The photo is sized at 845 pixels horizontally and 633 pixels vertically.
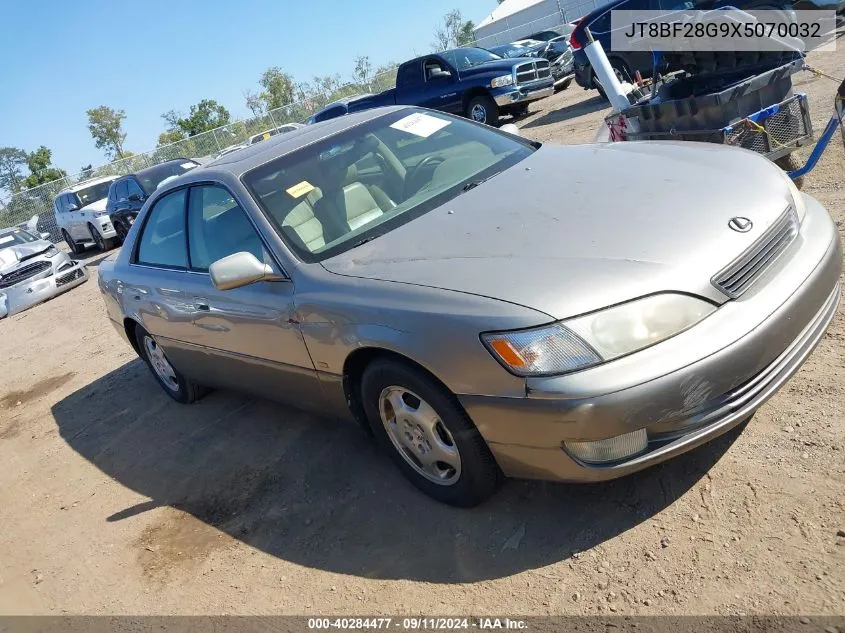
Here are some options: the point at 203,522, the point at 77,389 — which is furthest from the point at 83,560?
the point at 77,389

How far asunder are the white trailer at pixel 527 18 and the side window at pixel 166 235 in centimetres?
2803

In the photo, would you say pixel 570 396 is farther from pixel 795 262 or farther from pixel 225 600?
pixel 225 600

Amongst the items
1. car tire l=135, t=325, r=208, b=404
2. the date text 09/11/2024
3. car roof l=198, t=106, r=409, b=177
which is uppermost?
car roof l=198, t=106, r=409, b=177

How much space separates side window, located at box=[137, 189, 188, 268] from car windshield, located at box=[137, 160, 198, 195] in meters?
10.5

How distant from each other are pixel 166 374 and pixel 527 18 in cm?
4793

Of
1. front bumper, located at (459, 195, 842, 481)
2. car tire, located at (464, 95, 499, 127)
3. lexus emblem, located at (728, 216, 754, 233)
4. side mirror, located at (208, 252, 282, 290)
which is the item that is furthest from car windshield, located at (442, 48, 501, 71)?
front bumper, located at (459, 195, 842, 481)

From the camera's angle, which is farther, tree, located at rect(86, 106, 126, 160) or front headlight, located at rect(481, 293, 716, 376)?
tree, located at rect(86, 106, 126, 160)

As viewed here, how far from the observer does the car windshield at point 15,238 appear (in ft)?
45.3

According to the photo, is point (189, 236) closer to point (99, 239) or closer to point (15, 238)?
point (15, 238)

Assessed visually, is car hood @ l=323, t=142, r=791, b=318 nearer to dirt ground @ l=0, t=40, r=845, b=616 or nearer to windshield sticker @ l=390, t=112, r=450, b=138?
dirt ground @ l=0, t=40, r=845, b=616

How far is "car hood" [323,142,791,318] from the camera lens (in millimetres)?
2467

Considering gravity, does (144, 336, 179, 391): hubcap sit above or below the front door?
below

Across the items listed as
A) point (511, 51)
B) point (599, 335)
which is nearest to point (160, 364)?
point (599, 335)

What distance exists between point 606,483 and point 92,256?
1752 centimetres
